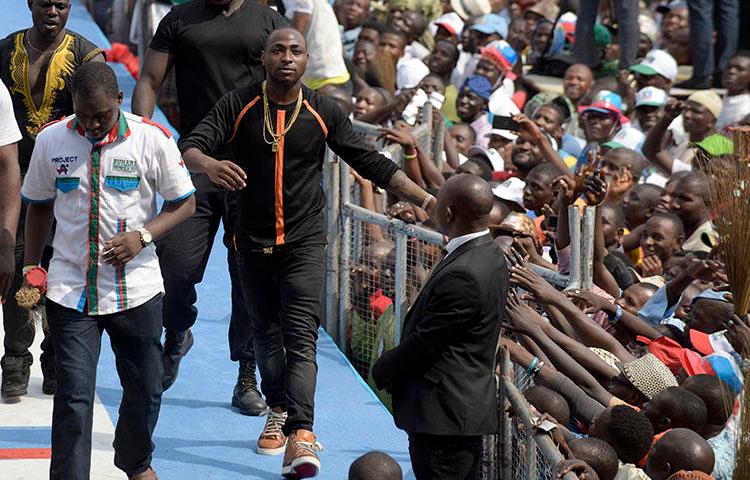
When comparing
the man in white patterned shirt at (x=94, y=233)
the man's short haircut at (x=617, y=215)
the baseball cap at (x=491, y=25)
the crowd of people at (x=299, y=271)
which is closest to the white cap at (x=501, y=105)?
the baseball cap at (x=491, y=25)

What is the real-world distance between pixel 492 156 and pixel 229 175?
513 cm

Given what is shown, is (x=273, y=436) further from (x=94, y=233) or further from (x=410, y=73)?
(x=410, y=73)

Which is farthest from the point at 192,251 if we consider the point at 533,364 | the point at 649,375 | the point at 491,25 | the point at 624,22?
the point at 491,25

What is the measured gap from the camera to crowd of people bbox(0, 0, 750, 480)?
5.11m

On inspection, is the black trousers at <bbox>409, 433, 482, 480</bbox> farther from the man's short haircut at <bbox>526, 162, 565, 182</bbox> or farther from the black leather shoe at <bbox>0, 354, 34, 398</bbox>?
the man's short haircut at <bbox>526, 162, 565, 182</bbox>

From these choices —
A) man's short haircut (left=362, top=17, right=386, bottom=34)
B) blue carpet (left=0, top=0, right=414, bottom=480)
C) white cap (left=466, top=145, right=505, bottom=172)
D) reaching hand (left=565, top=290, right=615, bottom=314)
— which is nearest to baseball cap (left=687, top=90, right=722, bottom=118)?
white cap (left=466, top=145, right=505, bottom=172)

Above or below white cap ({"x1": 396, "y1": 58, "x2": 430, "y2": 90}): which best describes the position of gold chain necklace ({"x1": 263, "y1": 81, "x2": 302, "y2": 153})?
above

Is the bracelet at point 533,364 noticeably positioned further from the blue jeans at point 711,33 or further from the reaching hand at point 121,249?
the blue jeans at point 711,33

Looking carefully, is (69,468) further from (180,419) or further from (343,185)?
(343,185)

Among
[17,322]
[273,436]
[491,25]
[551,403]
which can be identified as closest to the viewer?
[551,403]

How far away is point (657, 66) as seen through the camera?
1313cm

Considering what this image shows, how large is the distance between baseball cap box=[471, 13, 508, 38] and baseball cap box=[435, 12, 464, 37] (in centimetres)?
22

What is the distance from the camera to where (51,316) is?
5.48m

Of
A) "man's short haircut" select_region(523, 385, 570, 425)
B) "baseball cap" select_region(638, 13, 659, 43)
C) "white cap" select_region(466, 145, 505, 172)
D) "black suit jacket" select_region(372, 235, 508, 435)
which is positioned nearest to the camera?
"black suit jacket" select_region(372, 235, 508, 435)
